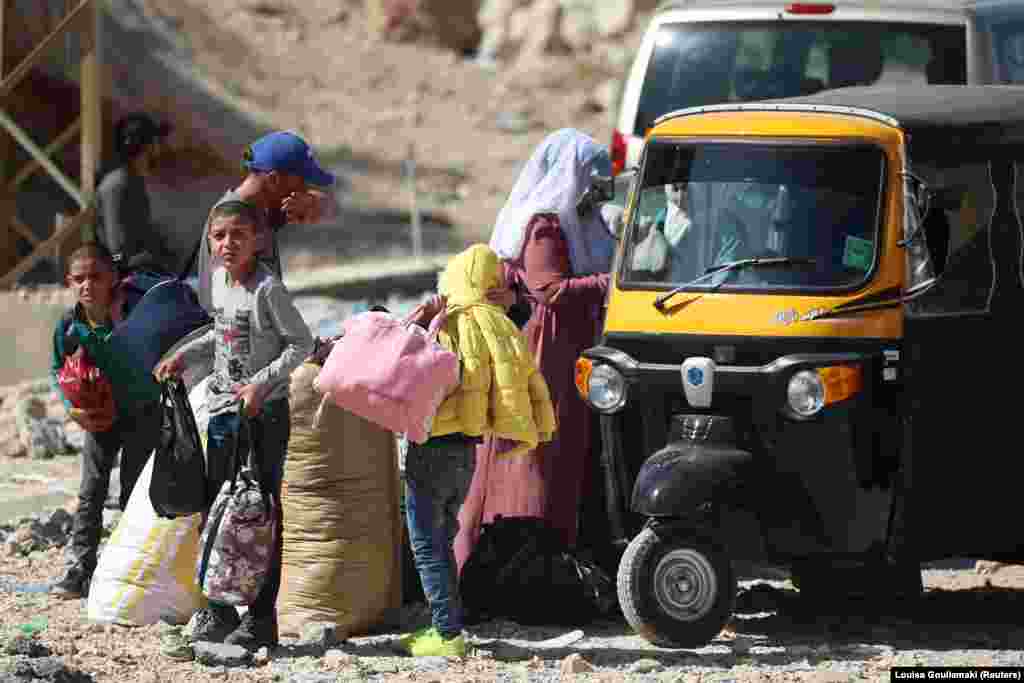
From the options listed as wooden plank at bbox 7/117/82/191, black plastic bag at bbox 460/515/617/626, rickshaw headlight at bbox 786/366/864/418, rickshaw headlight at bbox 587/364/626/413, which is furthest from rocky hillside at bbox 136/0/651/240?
rickshaw headlight at bbox 786/366/864/418

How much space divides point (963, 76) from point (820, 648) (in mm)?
3749

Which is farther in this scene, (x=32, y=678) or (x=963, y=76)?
(x=963, y=76)

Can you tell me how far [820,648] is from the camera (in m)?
7.78

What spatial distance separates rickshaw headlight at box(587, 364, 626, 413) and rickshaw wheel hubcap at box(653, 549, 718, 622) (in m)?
0.61

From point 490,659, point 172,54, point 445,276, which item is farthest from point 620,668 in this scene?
point 172,54

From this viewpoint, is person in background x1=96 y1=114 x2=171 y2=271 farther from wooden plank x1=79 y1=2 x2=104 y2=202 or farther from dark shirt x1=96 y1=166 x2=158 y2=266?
wooden plank x1=79 y1=2 x2=104 y2=202

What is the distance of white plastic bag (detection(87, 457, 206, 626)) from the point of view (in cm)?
806

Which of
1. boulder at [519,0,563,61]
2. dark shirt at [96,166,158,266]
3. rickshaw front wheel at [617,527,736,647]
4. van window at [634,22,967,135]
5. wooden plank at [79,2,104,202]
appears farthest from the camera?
boulder at [519,0,563,61]

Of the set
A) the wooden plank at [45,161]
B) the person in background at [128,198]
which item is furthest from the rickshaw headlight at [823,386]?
the wooden plank at [45,161]

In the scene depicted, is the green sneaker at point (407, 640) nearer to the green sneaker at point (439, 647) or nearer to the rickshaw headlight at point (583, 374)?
the green sneaker at point (439, 647)

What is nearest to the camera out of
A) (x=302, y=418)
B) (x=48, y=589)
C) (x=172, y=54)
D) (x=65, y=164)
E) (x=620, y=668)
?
(x=620, y=668)

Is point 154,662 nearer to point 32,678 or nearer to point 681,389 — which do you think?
point 32,678

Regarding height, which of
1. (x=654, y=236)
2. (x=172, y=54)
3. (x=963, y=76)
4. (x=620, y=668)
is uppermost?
(x=172, y=54)

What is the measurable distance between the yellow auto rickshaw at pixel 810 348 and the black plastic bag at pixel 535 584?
14.1 inches
